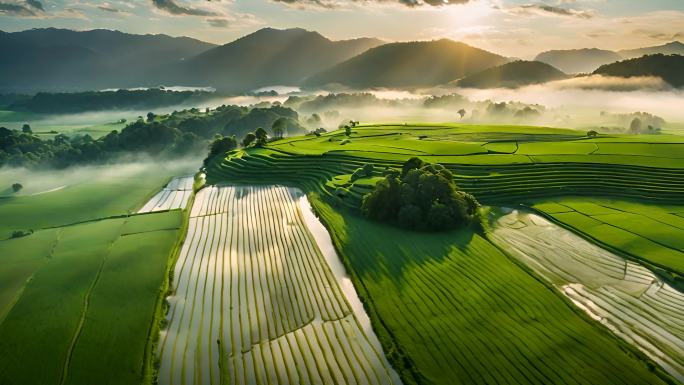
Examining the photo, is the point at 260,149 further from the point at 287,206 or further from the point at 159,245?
the point at 159,245

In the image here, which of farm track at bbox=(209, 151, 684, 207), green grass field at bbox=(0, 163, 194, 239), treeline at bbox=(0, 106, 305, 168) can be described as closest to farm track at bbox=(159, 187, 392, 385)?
farm track at bbox=(209, 151, 684, 207)

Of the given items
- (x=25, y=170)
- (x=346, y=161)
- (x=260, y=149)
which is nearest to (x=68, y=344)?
(x=346, y=161)

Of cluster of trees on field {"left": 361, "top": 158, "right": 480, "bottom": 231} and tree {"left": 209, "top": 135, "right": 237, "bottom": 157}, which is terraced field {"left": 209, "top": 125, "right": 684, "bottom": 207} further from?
cluster of trees on field {"left": 361, "top": 158, "right": 480, "bottom": 231}

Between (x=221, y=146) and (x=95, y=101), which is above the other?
(x=95, y=101)

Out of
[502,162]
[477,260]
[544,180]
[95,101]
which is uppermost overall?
[95,101]

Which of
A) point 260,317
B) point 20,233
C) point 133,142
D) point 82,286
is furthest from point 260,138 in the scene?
point 260,317

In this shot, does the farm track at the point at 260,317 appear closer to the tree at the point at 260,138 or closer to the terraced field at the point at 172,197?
the terraced field at the point at 172,197

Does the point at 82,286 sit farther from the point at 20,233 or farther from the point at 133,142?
the point at 133,142
